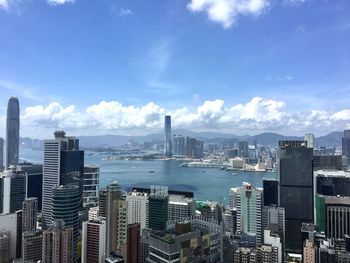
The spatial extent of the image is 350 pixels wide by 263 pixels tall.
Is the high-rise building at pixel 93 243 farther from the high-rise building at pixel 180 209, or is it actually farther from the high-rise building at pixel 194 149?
the high-rise building at pixel 194 149

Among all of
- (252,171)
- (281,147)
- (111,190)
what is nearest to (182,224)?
(111,190)

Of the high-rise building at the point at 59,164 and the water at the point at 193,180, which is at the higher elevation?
the high-rise building at the point at 59,164

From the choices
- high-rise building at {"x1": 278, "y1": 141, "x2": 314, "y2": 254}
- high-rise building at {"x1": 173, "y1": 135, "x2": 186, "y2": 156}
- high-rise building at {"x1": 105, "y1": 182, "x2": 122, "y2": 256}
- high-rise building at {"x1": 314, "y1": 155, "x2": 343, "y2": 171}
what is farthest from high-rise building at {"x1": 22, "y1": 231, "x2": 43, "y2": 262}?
high-rise building at {"x1": 173, "y1": 135, "x2": 186, "y2": 156}

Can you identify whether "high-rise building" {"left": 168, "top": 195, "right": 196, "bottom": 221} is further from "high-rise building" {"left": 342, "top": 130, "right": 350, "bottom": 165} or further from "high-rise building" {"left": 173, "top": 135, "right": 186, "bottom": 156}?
"high-rise building" {"left": 173, "top": 135, "right": 186, "bottom": 156}

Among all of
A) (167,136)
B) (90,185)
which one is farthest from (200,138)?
(90,185)

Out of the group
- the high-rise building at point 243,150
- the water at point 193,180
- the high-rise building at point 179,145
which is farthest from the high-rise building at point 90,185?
the high-rise building at point 179,145

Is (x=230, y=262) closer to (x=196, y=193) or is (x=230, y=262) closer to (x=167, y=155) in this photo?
(x=196, y=193)

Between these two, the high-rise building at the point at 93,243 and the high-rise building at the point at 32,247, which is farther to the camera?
the high-rise building at the point at 93,243
